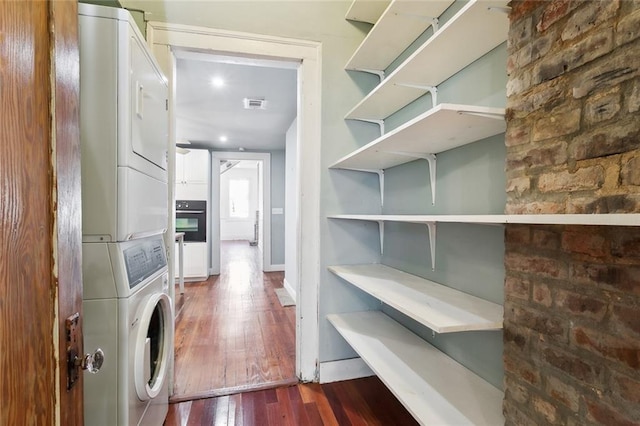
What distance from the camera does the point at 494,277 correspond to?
1.20 metres

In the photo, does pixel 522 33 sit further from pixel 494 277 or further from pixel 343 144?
pixel 343 144

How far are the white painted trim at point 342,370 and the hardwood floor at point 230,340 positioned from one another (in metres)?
0.22

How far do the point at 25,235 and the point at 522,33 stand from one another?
141cm

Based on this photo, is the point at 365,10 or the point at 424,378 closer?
the point at 424,378

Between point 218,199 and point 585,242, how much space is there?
5.46 meters

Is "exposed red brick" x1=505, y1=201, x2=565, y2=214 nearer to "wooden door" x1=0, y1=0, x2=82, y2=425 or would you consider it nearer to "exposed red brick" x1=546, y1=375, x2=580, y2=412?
"exposed red brick" x1=546, y1=375, x2=580, y2=412

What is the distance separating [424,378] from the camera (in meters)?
1.32

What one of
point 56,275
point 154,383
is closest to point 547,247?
point 56,275

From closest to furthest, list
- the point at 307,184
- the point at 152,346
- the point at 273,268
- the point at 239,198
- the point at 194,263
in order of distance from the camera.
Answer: the point at 152,346
the point at 307,184
the point at 194,263
the point at 273,268
the point at 239,198

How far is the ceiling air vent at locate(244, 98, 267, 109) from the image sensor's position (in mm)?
3232

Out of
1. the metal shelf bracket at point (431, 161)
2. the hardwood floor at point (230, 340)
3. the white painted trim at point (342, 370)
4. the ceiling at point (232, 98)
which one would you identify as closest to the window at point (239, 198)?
the ceiling at point (232, 98)

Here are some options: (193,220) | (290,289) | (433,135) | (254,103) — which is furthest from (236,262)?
(433,135)

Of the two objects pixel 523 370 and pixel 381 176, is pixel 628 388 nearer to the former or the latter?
pixel 523 370

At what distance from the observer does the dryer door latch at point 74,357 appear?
1.98ft
